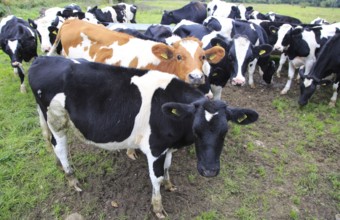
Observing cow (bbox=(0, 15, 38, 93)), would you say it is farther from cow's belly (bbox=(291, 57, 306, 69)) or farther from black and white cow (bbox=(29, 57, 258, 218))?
cow's belly (bbox=(291, 57, 306, 69))

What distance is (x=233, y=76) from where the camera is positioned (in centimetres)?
543

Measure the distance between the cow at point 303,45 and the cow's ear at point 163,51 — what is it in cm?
444

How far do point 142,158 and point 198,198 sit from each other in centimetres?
127

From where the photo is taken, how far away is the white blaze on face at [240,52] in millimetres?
5336

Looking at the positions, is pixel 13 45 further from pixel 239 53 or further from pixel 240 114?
pixel 240 114

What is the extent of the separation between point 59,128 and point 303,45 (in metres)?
6.61

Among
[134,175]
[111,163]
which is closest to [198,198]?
[134,175]

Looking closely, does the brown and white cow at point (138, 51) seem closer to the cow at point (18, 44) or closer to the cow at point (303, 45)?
the cow at point (18, 44)

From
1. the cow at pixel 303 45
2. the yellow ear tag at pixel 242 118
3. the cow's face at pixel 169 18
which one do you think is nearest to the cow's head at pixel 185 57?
the yellow ear tag at pixel 242 118

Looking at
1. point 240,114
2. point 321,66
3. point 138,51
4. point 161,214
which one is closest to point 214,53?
point 138,51

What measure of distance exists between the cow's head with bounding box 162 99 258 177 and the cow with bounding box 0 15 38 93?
18.3ft

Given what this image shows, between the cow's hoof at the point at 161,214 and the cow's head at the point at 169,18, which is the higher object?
the cow's hoof at the point at 161,214

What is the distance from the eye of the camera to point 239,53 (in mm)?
5504

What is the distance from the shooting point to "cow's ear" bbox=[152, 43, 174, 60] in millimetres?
4606
